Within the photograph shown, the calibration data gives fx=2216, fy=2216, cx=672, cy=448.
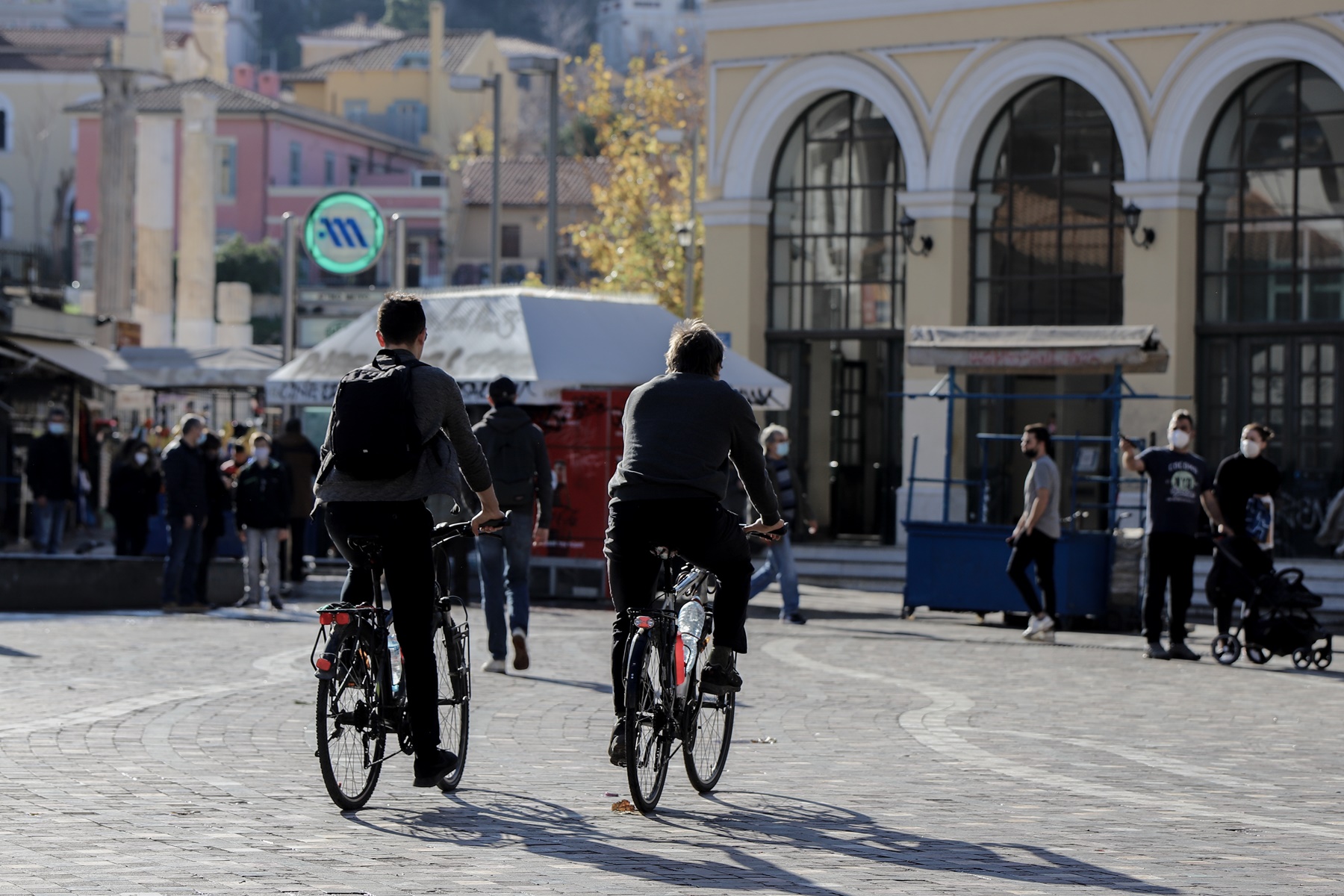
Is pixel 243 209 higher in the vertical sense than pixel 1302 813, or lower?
higher

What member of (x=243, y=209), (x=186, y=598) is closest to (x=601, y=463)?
(x=186, y=598)

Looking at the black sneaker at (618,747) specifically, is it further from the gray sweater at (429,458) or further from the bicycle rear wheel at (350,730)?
the gray sweater at (429,458)

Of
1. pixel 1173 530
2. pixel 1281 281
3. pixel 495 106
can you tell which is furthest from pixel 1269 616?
pixel 495 106

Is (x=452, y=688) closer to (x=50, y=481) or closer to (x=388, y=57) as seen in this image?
(x=50, y=481)

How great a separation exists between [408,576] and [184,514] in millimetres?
11614

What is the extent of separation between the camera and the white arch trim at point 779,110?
89.9 feet

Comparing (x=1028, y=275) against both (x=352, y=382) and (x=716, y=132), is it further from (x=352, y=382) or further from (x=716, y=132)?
(x=352, y=382)

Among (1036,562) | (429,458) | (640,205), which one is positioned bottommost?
(1036,562)

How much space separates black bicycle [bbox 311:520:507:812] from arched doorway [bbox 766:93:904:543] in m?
19.7

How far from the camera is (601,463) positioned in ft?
70.2

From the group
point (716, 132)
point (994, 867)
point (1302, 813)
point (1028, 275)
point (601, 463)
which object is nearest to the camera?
point (994, 867)

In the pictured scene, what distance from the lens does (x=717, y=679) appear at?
27.4ft

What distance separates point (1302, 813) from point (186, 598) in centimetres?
1272

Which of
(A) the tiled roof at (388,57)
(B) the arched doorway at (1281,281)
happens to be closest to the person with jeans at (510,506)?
(B) the arched doorway at (1281,281)
